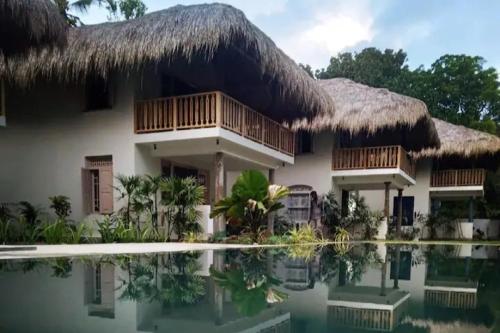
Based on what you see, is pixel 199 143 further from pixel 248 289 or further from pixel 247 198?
pixel 248 289

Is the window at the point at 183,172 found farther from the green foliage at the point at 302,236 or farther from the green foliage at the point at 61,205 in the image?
the green foliage at the point at 302,236

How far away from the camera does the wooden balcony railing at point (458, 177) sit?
17484mm

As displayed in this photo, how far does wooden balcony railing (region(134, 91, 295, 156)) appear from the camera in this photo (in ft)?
27.7

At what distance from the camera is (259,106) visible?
11875 millimetres

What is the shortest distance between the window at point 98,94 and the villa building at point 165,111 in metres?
Result: 0.03

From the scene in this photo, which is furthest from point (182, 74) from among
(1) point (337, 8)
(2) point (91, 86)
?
(1) point (337, 8)

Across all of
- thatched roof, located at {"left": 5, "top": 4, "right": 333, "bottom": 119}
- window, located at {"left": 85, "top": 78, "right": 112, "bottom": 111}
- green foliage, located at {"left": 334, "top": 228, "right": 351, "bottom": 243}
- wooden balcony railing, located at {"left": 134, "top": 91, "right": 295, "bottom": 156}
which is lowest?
green foliage, located at {"left": 334, "top": 228, "right": 351, "bottom": 243}

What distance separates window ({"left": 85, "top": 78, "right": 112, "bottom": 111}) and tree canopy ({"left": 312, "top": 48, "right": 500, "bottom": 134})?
68.3ft

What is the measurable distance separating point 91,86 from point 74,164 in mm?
1891

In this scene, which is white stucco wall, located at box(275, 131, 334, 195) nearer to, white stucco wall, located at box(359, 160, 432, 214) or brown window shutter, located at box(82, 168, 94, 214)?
white stucco wall, located at box(359, 160, 432, 214)

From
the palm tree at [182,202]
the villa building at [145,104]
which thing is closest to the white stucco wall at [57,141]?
the villa building at [145,104]

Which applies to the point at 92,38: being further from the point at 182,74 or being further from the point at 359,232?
the point at 359,232

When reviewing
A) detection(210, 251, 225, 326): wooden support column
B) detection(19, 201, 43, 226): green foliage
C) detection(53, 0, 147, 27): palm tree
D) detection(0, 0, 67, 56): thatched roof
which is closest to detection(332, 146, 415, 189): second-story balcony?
detection(19, 201, 43, 226): green foliage

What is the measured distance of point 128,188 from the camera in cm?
863
